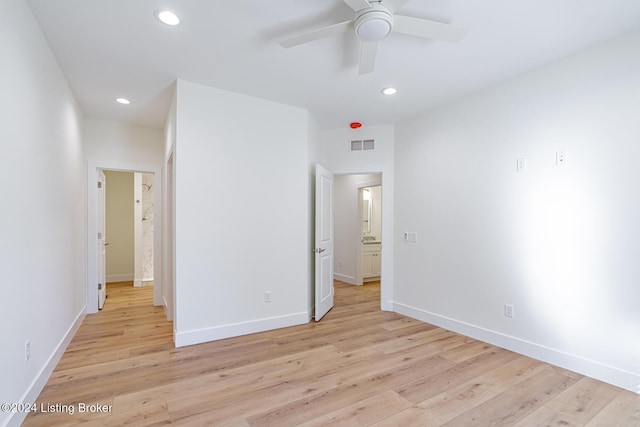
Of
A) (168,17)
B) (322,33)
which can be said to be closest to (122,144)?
(168,17)

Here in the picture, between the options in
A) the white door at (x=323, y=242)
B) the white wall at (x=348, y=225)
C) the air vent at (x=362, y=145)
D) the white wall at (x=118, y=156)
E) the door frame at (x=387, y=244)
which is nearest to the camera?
the white door at (x=323, y=242)

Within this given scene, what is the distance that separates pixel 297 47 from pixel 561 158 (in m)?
2.53

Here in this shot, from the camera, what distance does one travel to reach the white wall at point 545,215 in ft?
7.77

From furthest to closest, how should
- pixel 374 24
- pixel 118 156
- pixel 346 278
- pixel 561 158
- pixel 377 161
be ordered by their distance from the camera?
pixel 346 278
pixel 377 161
pixel 118 156
pixel 561 158
pixel 374 24

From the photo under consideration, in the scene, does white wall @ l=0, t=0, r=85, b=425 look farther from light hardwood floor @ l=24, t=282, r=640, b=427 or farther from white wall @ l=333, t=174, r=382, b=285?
white wall @ l=333, t=174, r=382, b=285

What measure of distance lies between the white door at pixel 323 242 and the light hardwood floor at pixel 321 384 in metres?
0.59

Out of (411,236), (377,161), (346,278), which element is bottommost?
(346,278)

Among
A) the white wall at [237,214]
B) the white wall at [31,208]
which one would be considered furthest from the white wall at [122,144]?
the white wall at [237,214]

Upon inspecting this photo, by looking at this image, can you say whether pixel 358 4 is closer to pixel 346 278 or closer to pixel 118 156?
pixel 118 156

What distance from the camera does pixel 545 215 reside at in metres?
2.81

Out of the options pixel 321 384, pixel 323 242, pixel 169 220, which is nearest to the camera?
pixel 321 384

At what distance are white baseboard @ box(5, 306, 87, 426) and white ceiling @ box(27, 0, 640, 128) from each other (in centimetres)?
257

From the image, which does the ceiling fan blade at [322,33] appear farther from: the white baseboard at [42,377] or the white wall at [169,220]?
the white baseboard at [42,377]

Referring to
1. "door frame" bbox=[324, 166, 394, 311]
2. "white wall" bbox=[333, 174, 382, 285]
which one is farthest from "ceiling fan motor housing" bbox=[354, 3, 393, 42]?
"white wall" bbox=[333, 174, 382, 285]
